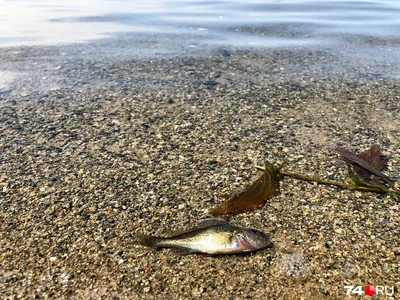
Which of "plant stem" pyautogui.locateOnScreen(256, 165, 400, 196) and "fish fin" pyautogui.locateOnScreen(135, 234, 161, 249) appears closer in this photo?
"fish fin" pyautogui.locateOnScreen(135, 234, 161, 249)

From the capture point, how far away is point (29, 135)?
434 centimetres

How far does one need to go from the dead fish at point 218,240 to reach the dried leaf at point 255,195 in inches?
16.6

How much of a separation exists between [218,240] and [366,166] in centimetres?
171

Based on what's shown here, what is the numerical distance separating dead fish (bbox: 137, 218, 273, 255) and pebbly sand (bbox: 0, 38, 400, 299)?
7cm

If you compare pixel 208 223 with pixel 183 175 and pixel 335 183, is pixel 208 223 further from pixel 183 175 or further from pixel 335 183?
pixel 335 183

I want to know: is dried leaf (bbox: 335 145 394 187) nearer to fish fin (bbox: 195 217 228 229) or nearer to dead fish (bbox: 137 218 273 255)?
dead fish (bbox: 137 218 273 255)

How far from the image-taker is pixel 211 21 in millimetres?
10961

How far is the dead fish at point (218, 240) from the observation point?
2.58 meters

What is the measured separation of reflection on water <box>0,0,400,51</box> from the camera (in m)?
8.91

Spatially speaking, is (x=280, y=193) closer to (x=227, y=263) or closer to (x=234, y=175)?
(x=234, y=175)

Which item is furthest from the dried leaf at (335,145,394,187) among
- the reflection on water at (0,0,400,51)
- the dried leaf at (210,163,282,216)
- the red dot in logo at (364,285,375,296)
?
the reflection on water at (0,0,400,51)

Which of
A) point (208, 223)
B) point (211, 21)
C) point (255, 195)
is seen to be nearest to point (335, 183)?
point (255, 195)

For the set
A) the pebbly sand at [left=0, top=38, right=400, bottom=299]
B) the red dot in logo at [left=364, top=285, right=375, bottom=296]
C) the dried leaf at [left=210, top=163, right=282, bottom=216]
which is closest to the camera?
the red dot in logo at [left=364, top=285, right=375, bottom=296]

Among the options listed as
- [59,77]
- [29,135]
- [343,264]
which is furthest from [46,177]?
[59,77]
